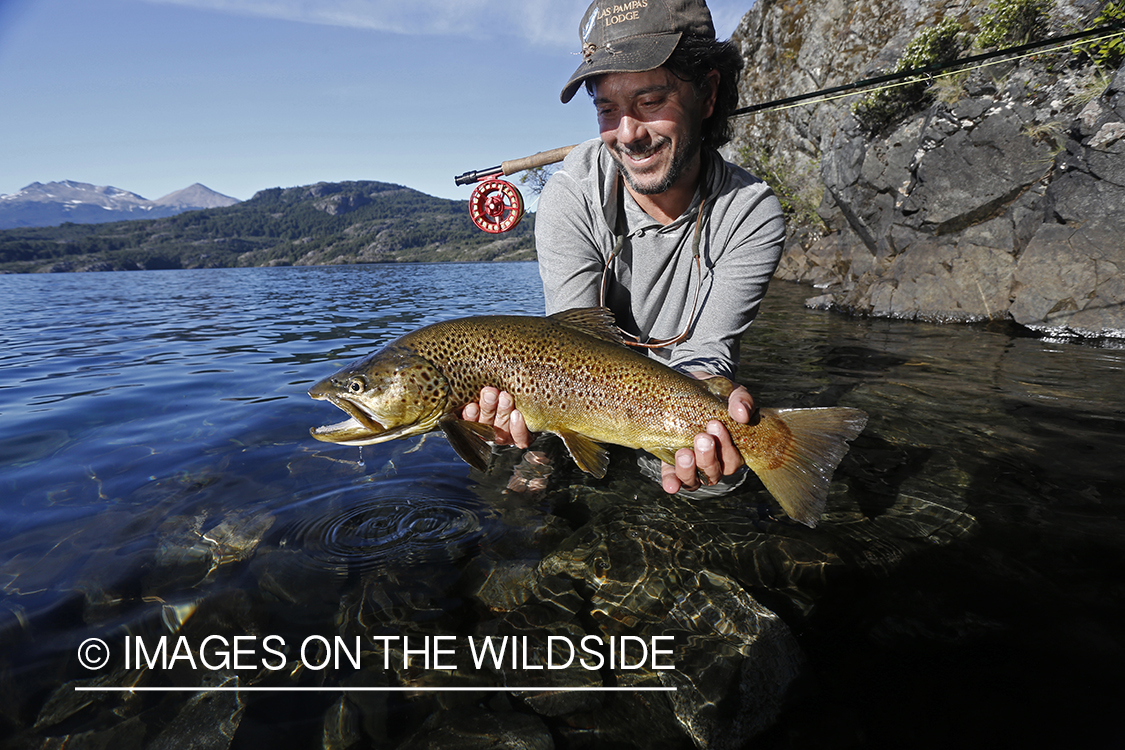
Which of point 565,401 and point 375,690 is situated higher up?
point 565,401

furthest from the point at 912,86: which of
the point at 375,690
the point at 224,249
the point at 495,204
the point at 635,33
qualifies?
the point at 224,249

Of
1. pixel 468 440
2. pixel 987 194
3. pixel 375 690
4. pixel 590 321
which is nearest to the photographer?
pixel 375 690

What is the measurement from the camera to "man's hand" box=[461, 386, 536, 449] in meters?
3.17

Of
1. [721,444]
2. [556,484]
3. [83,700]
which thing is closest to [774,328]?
[556,484]

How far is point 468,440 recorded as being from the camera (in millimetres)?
3086

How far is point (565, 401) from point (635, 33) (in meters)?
2.59

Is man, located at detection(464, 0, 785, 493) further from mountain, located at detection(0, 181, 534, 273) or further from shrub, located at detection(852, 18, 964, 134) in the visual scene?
mountain, located at detection(0, 181, 534, 273)

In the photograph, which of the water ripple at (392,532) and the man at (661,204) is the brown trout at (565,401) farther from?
the water ripple at (392,532)

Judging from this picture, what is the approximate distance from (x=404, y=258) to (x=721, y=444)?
16646cm

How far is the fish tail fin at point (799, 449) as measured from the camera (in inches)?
110

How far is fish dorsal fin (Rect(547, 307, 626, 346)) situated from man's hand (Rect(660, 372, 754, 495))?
0.72 metres

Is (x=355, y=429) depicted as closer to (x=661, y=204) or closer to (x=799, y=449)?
(x=799, y=449)

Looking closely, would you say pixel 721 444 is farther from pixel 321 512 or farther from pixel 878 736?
pixel 321 512

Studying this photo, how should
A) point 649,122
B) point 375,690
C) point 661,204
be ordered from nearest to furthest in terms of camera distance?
1. point 375,690
2. point 649,122
3. point 661,204
